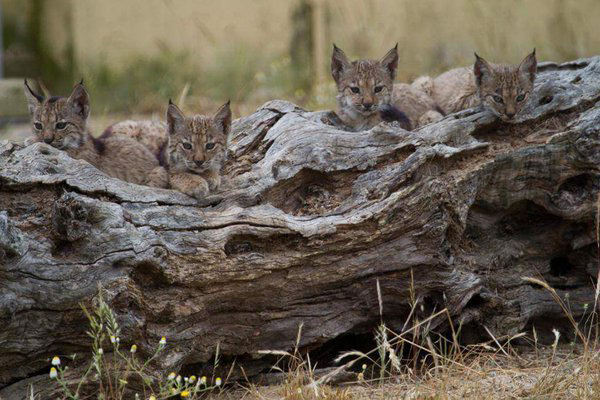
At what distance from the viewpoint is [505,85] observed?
6.27 meters

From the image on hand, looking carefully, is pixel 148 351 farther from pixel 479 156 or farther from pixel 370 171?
pixel 479 156

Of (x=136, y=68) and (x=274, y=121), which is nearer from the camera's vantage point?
(x=274, y=121)

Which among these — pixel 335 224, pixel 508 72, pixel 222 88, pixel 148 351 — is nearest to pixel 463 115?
pixel 508 72

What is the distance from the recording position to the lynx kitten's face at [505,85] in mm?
6004

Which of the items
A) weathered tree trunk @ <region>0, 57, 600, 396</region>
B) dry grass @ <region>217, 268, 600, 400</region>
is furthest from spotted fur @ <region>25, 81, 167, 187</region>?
dry grass @ <region>217, 268, 600, 400</region>

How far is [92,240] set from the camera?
462 centimetres

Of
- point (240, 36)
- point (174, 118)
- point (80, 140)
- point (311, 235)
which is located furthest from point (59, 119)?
point (240, 36)

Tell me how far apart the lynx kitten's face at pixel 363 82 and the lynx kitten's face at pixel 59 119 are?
2.19m

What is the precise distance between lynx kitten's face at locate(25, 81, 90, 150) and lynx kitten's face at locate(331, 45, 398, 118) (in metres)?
2.19

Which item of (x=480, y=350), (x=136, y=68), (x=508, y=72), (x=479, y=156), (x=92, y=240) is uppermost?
(x=136, y=68)

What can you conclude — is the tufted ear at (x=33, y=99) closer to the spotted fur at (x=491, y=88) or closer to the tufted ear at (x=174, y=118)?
the tufted ear at (x=174, y=118)

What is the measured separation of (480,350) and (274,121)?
82.1 inches

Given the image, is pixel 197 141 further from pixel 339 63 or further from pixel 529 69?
pixel 529 69

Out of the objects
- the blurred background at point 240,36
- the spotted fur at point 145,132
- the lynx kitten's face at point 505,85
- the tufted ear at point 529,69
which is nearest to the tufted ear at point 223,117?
the spotted fur at point 145,132
